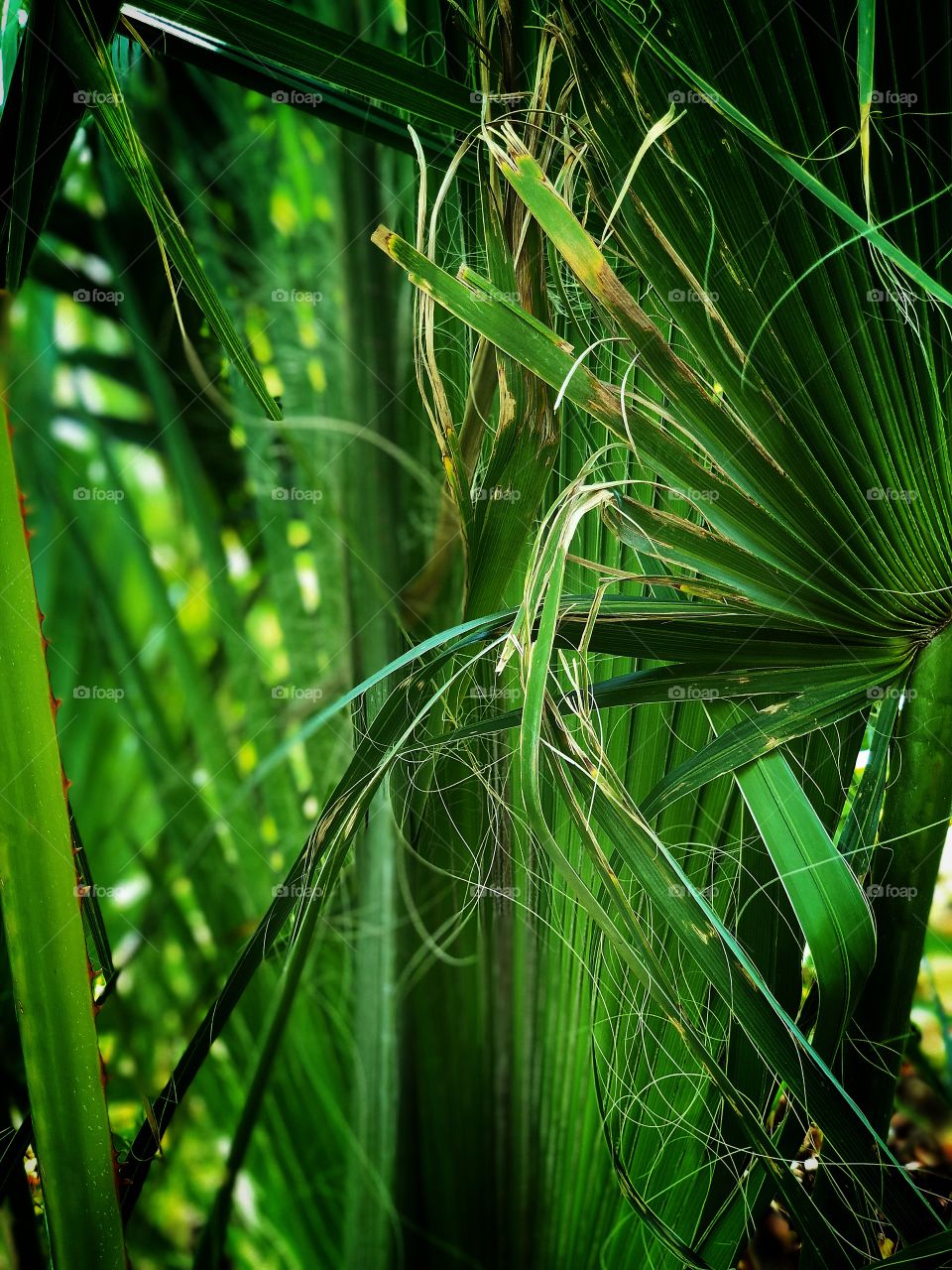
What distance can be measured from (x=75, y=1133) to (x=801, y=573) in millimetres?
442

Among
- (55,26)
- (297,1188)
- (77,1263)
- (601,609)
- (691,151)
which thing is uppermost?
(55,26)

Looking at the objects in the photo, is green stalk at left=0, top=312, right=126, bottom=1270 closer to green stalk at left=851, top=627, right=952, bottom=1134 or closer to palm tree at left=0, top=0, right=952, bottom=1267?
palm tree at left=0, top=0, right=952, bottom=1267

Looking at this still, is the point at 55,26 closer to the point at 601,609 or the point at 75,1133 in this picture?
the point at 601,609

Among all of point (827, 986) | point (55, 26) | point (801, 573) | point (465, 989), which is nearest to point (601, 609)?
point (801, 573)

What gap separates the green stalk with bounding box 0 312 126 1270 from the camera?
39 centimetres

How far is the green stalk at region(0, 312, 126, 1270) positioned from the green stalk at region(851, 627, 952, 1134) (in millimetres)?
415

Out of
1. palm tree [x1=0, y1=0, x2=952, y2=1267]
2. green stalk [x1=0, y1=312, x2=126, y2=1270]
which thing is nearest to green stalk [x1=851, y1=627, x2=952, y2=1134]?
palm tree [x1=0, y1=0, x2=952, y2=1267]

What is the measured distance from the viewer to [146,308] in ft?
2.00

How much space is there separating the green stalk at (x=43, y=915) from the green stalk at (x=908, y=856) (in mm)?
415

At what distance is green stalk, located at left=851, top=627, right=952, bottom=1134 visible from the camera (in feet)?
1.49

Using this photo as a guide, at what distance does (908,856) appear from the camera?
46 centimetres

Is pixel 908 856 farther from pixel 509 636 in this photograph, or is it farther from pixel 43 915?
pixel 43 915

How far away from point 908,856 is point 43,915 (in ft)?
1.47

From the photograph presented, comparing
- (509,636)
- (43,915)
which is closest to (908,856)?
(509,636)
